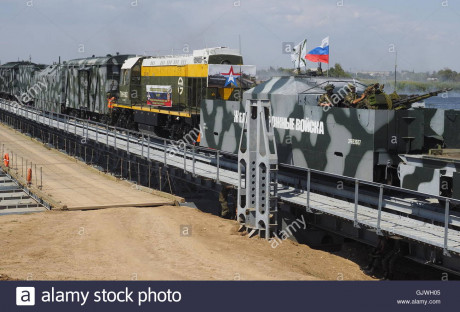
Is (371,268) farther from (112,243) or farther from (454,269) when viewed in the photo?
(112,243)

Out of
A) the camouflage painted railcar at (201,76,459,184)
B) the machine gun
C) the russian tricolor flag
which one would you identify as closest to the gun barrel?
the machine gun

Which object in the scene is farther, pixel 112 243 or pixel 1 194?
pixel 1 194

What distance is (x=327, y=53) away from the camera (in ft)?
64.6

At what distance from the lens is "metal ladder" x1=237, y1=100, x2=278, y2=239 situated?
17.1 m

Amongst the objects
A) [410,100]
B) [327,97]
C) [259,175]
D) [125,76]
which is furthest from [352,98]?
[125,76]

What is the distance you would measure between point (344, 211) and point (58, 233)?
8.05 meters

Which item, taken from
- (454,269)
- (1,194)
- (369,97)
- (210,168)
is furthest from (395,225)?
(1,194)

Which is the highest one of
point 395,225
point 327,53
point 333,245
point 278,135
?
point 327,53

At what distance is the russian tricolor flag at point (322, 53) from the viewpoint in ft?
64.6

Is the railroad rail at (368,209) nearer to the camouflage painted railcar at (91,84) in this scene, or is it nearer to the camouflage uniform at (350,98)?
the camouflage uniform at (350,98)

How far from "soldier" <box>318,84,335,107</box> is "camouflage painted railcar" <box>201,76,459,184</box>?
0.96 feet

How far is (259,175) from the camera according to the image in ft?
57.2

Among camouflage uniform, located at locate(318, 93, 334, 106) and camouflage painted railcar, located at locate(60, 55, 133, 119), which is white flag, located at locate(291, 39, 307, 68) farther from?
camouflage painted railcar, located at locate(60, 55, 133, 119)

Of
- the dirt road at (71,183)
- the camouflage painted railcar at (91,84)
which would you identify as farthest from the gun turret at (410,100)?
the camouflage painted railcar at (91,84)
